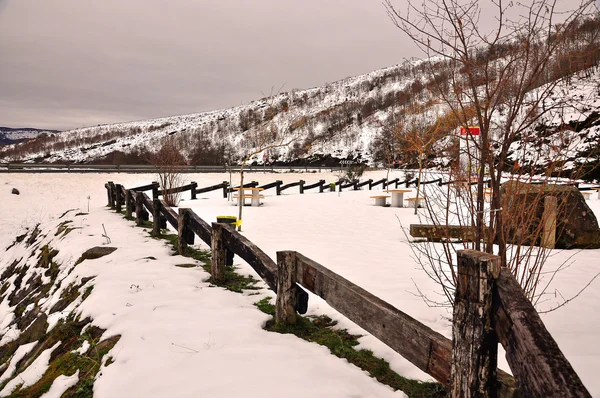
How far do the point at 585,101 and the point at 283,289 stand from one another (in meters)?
2.89

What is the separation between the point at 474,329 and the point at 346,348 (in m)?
1.60

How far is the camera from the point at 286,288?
3.29 meters

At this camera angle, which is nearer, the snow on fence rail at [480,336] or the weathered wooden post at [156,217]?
the snow on fence rail at [480,336]

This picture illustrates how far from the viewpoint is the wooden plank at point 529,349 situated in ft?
4.13

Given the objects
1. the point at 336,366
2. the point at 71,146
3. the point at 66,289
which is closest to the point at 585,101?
the point at 336,366

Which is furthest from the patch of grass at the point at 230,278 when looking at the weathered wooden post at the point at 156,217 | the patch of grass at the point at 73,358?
the patch of grass at the point at 73,358

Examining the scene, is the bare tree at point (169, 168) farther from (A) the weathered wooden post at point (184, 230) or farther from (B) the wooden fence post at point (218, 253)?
(B) the wooden fence post at point (218, 253)

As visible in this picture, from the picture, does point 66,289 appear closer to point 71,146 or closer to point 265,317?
point 265,317

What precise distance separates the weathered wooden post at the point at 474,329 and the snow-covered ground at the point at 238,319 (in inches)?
32.6

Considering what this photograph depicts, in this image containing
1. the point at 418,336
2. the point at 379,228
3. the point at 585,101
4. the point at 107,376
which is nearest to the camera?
the point at 418,336

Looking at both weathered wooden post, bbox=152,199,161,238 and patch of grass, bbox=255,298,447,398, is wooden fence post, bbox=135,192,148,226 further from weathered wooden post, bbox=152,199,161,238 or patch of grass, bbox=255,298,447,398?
patch of grass, bbox=255,298,447,398

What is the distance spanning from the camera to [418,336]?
2117 mm

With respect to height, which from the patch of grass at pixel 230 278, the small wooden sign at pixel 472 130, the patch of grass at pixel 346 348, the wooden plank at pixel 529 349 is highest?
the small wooden sign at pixel 472 130

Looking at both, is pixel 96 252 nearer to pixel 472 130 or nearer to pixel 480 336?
pixel 472 130
